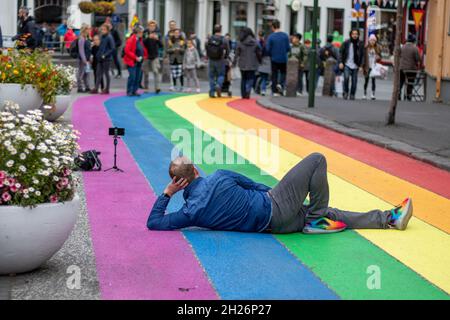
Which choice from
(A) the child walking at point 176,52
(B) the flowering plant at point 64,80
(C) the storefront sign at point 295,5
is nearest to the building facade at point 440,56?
(A) the child walking at point 176,52

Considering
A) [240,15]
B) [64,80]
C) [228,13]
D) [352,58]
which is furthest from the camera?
[240,15]

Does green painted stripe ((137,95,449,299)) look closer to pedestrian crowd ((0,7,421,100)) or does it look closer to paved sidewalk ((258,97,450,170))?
paved sidewalk ((258,97,450,170))

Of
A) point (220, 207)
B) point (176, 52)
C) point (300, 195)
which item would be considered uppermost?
point (176, 52)

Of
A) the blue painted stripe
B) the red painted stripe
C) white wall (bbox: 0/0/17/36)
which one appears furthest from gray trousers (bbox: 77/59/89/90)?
the blue painted stripe

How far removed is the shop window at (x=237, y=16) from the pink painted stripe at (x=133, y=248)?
153ft

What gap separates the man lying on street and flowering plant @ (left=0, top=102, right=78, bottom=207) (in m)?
1.48

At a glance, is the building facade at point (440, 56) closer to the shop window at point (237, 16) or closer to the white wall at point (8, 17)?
the white wall at point (8, 17)

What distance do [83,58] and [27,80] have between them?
1102 cm

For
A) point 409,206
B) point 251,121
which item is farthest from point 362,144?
point 409,206

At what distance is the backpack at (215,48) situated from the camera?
26.0 metres

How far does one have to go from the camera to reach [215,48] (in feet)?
85.7

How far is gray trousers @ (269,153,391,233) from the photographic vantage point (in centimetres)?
839

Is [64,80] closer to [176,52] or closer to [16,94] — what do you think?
[16,94]

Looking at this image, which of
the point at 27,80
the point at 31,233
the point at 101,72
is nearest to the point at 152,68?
the point at 101,72
